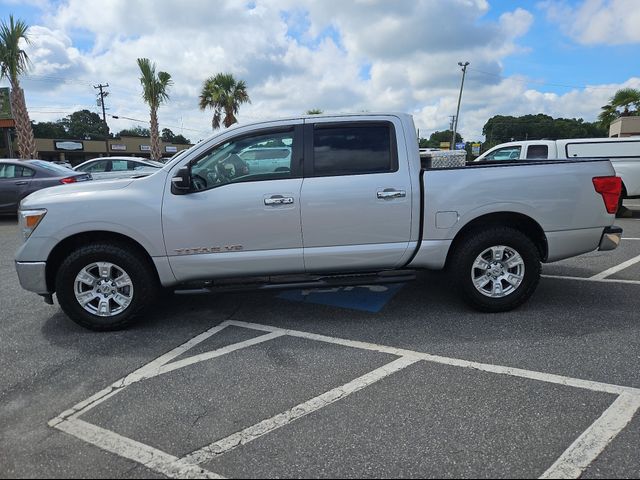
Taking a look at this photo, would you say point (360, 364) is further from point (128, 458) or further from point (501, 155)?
point (501, 155)

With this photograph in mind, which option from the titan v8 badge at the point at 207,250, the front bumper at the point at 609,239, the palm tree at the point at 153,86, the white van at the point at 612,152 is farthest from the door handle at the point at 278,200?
the palm tree at the point at 153,86

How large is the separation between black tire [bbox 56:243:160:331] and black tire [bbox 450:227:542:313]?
292cm

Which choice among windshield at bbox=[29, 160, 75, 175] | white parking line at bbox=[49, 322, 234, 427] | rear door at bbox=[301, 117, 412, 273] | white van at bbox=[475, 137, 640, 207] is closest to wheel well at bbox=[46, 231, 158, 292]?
white parking line at bbox=[49, 322, 234, 427]

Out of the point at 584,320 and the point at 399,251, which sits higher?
the point at 399,251

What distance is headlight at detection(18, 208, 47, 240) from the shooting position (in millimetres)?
4145

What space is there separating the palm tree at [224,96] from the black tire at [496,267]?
2264 cm

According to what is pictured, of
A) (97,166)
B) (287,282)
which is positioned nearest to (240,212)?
(287,282)

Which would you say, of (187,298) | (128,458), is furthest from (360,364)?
(187,298)

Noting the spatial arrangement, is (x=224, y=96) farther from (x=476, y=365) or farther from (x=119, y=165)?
(x=476, y=365)

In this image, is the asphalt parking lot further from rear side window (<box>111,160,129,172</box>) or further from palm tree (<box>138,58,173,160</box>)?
palm tree (<box>138,58,173,160</box>)

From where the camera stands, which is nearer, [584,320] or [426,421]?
[426,421]

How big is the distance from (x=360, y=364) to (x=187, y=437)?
140cm

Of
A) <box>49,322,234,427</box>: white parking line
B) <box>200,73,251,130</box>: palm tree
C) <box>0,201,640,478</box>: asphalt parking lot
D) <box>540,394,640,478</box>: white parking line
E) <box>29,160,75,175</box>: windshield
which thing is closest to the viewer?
<box>540,394,640,478</box>: white parking line

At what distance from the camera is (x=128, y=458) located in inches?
98.8
